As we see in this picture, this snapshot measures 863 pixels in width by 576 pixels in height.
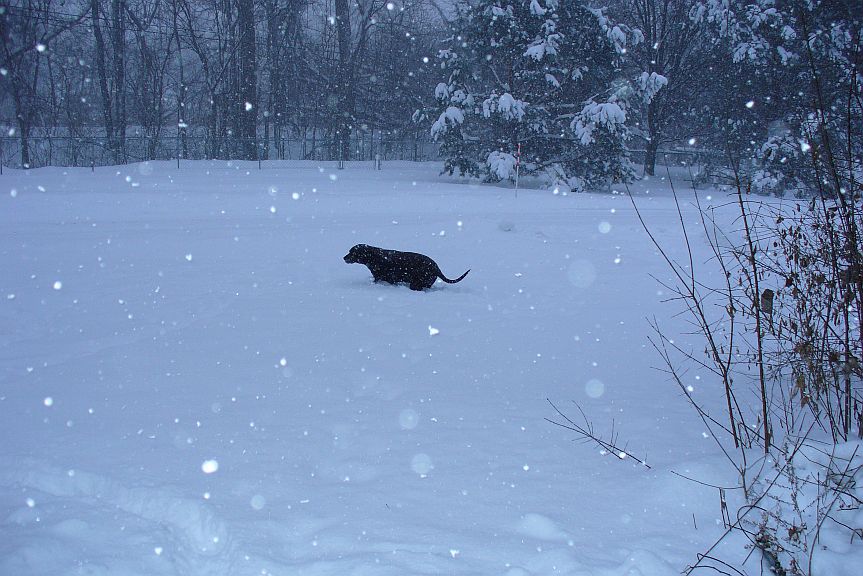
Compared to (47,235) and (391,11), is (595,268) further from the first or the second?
(391,11)

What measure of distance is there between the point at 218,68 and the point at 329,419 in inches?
1390

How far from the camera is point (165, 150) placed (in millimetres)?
31438

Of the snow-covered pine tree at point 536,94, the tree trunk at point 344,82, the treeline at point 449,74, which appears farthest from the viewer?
the tree trunk at point 344,82

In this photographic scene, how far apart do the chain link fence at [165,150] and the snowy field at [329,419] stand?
19.2 m

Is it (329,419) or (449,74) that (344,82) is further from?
(329,419)

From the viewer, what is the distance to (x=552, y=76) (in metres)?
25.9

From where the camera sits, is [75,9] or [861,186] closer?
[861,186]

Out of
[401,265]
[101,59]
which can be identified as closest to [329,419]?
[401,265]

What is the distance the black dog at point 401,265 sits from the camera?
8836mm

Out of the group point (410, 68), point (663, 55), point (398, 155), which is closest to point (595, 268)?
point (663, 55)

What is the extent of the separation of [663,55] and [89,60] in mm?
31728

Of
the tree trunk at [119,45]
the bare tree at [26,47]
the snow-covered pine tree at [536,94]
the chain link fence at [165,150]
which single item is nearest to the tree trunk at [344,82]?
the chain link fence at [165,150]

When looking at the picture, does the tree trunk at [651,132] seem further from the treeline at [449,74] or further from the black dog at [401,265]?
the black dog at [401,265]

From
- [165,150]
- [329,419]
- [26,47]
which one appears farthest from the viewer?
[165,150]
